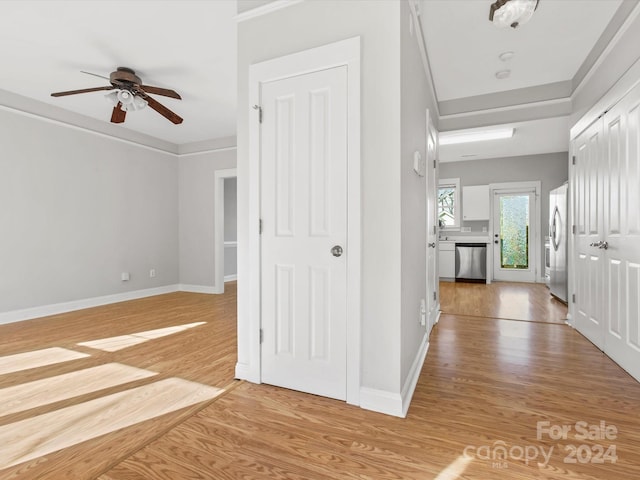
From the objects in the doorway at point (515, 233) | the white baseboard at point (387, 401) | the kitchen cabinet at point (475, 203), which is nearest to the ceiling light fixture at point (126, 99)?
the white baseboard at point (387, 401)

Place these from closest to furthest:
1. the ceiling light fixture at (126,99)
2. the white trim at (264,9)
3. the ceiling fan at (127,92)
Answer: the white trim at (264,9) < the ceiling fan at (127,92) < the ceiling light fixture at (126,99)

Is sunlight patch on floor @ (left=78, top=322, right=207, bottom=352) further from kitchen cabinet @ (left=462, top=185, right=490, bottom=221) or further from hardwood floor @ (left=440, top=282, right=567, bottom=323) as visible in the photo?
kitchen cabinet @ (left=462, top=185, right=490, bottom=221)

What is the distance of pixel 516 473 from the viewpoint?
4.42 ft

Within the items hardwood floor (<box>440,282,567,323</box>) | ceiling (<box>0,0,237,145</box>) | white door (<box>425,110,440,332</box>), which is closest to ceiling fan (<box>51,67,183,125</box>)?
ceiling (<box>0,0,237,145</box>)

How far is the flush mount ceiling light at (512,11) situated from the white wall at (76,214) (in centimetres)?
510

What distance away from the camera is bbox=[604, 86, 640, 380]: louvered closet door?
221 centimetres

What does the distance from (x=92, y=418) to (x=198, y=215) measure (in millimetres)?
4493

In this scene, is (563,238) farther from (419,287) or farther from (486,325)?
(419,287)

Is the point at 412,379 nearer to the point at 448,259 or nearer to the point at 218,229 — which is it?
the point at 218,229

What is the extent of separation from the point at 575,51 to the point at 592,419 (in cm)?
316

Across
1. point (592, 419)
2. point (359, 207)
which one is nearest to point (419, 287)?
point (359, 207)

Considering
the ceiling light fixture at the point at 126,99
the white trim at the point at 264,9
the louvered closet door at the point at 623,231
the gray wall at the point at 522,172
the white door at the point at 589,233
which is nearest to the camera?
the white trim at the point at 264,9

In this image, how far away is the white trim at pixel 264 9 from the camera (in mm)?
2082

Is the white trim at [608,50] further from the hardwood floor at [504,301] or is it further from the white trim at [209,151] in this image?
the white trim at [209,151]
